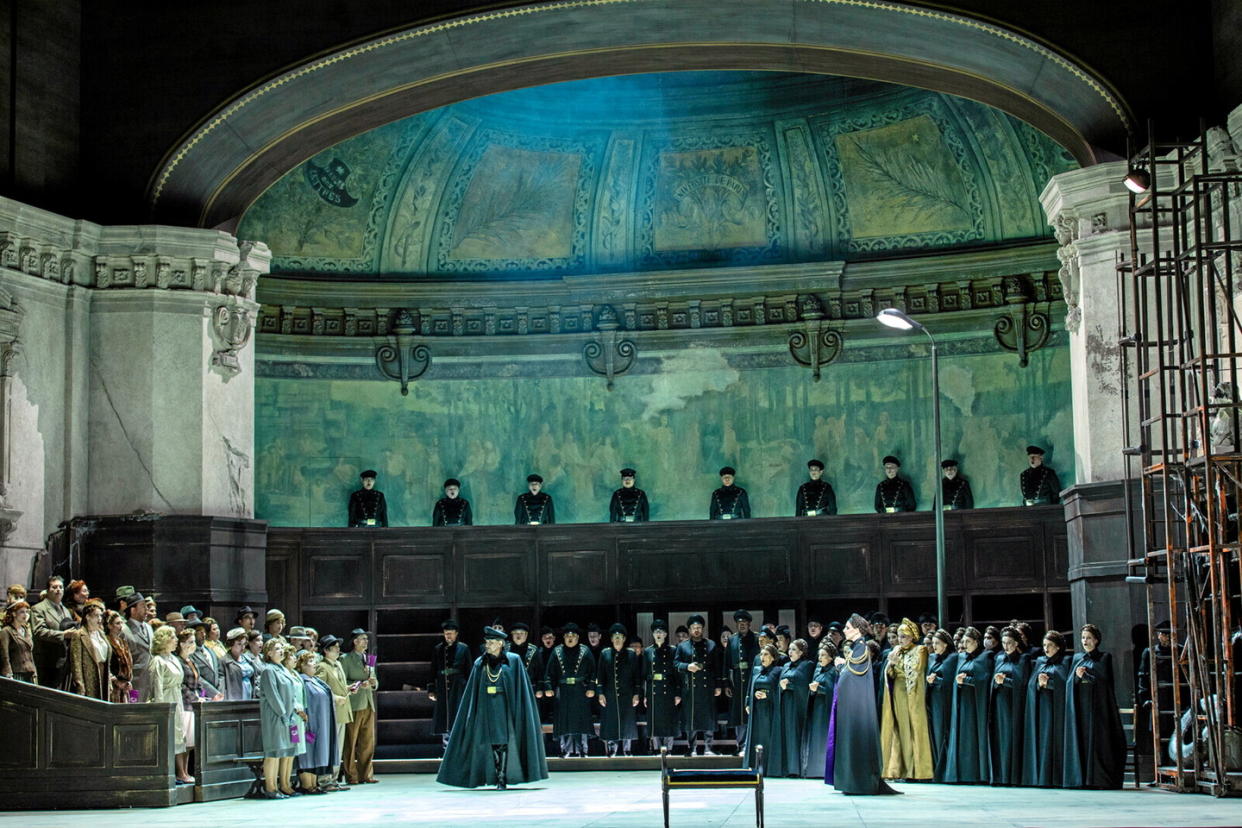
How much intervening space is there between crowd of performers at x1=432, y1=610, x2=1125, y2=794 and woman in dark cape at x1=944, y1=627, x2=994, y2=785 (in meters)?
0.01

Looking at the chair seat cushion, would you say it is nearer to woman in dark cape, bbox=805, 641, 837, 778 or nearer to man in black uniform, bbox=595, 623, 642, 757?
woman in dark cape, bbox=805, 641, 837, 778

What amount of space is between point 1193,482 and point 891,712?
3.82 meters

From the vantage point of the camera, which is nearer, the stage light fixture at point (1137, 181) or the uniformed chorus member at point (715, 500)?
the stage light fixture at point (1137, 181)

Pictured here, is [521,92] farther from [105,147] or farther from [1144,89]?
[1144,89]

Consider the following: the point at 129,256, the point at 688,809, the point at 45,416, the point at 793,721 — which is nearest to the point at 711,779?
the point at 688,809

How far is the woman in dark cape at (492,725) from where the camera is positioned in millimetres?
16156

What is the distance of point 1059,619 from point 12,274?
41.3 feet

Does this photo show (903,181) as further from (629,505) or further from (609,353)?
(629,505)

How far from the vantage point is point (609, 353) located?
77.1 ft

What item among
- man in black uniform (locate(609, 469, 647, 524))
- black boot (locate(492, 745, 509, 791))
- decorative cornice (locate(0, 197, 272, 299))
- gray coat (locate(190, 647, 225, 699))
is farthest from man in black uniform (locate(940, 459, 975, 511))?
gray coat (locate(190, 647, 225, 699))

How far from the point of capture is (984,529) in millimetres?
20859

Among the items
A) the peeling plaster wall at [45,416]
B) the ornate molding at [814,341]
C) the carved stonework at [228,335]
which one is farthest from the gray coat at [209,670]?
the ornate molding at [814,341]

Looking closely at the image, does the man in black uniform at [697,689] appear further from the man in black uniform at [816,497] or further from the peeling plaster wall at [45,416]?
the peeling plaster wall at [45,416]

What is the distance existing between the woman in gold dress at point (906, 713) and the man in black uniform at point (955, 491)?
4922mm
